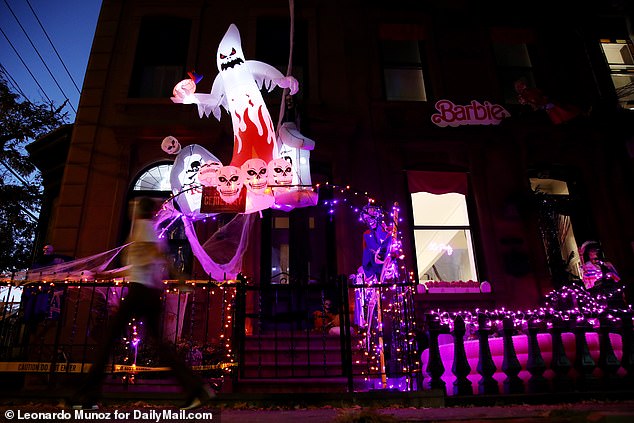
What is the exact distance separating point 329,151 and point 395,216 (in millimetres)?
3018

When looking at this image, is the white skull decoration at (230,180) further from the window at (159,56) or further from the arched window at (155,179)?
the window at (159,56)

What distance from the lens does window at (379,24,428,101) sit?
11.4 metres

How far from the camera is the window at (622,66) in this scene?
A: 11305mm

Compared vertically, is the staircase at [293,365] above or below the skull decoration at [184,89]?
below

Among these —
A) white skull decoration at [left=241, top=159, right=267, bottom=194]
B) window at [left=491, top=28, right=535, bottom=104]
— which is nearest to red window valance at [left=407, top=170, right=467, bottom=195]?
window at [left=491, top=28, right=535, bottom=104]

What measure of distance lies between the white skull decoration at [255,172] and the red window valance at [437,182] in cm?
443

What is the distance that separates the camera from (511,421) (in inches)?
131

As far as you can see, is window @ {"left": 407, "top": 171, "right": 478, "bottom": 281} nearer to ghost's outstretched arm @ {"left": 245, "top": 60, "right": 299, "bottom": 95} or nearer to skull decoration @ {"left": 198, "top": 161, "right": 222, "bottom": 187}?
ghost's outstretched arm @ {"left": 245, "top": 60, "right": 299, "bottom": 95}

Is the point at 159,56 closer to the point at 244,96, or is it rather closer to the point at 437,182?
the point at 244,96

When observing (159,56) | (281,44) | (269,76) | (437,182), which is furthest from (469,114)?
(159,56)

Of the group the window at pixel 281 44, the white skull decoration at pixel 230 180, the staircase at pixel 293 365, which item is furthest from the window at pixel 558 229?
the white skull decoration at pixel 230 180

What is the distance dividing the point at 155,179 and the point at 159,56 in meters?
3.52

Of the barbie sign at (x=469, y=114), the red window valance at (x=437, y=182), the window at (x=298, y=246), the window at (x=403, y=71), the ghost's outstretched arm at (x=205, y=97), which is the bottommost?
the window at (x=298, y=246)

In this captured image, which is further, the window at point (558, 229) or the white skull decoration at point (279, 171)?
the window at point (558, 229)
